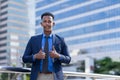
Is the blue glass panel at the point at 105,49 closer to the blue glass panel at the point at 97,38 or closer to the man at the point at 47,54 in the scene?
the blue glass panel at the point at 97,38

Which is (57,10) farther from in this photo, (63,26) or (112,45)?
(112,45)

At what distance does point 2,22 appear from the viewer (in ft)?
316

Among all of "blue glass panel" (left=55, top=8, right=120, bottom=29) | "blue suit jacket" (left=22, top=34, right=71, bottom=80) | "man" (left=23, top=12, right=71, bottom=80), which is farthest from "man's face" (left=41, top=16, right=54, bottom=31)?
"blue glass panel" (left=55, top=8, right=120, bottom=29)

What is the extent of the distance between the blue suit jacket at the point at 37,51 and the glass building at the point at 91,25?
53743 mm

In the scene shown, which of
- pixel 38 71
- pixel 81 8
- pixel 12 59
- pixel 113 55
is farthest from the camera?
pixel 12 59

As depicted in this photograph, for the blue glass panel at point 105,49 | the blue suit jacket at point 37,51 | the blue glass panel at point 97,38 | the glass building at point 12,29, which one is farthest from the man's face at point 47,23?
the glass building at point 12,29

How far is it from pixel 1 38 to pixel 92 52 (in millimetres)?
41494

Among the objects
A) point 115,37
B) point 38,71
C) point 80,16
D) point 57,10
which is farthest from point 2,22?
point 38,71

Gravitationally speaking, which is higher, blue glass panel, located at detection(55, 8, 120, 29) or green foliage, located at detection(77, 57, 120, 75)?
blue glass panel, located at detection(55, 8, 120, 29)

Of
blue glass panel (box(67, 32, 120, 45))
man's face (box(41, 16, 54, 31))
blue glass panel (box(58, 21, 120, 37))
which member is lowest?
man's face (box(41, 16, 54, 31))

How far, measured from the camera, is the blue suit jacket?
3.24 metres

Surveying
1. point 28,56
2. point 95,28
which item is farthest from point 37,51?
point 95,28

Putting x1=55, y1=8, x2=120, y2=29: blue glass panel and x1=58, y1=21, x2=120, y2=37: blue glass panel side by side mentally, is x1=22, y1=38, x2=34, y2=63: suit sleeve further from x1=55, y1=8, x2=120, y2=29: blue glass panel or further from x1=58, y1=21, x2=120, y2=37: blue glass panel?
x1=55, y1=8, x2=120, y2=29: blue glass panel

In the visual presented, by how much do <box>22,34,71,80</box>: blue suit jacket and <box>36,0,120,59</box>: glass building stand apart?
53.7 meters
